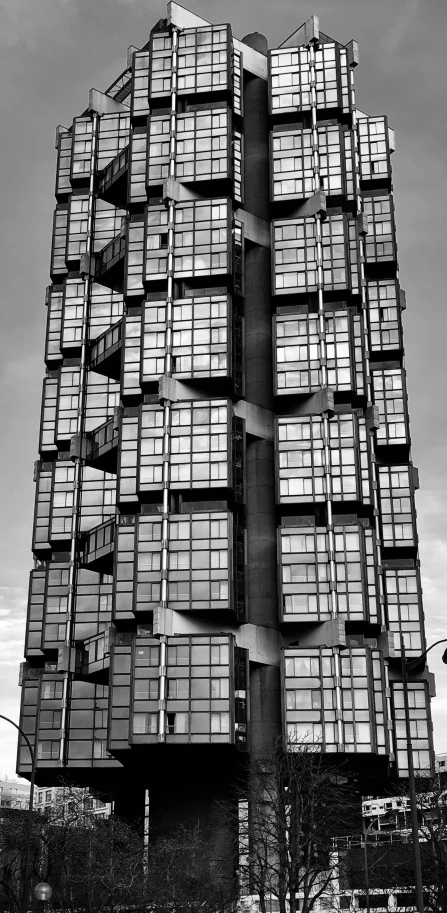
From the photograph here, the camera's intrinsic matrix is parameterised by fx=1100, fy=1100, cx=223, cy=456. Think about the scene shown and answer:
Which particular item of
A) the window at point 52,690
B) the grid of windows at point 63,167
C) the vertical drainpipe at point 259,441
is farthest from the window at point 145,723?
the grid of windows at point 63,167

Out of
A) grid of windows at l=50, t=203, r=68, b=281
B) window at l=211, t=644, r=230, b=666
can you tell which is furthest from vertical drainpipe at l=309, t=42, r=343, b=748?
grid of windows at l=50, t=203, r=68, b=281

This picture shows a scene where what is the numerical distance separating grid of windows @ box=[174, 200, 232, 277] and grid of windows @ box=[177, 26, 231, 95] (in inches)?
525

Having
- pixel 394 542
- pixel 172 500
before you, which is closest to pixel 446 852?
pixel 172 500

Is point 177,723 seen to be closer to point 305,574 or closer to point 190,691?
point 190,691

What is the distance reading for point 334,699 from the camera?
8750 centimetres

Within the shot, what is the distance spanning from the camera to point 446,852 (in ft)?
236

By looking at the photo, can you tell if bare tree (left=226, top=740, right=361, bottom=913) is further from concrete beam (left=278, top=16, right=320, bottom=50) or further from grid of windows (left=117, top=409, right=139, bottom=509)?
concrete beam (left=278, top=16, right=320, bottom=50)

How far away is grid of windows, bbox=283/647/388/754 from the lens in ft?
284

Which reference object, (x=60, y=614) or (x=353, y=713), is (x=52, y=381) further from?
(x=353, y=713)

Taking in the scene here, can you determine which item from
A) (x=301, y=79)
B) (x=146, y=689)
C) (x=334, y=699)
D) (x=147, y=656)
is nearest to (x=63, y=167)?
(x=301, y=79)

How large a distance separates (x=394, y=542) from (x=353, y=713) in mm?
28585

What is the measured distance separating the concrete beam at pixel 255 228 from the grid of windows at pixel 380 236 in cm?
1812

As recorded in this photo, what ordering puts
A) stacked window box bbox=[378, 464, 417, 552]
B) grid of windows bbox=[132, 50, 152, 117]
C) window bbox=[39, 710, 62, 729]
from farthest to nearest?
stacked window box bbox=[378, 464, 417, 552], grid of windows bbox=[132, 50, 152, 117], window bbox=[39, 710, 62, 729]

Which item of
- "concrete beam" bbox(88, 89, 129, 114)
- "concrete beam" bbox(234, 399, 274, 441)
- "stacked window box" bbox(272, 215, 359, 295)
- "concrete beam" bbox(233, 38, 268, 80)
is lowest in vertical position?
"concrete beam" bbox(234, 399, 274, 441)
